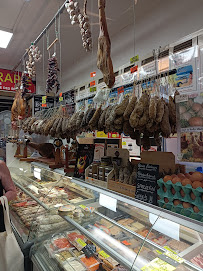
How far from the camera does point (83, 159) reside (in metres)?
2.79

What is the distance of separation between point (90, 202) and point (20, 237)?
1382 mm

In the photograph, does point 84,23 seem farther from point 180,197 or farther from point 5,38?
point 5,38

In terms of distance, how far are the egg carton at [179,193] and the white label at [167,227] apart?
17 centimetres

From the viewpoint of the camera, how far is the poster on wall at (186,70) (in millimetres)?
1606

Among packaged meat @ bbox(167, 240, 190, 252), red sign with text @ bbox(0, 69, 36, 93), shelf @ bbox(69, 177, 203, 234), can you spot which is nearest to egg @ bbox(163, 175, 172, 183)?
shelf @ bbox(69, 177, 203, 234)

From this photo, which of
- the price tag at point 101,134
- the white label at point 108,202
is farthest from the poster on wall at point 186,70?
the price tag at point 101,134

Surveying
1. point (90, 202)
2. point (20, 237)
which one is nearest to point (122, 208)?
point (90, 202)

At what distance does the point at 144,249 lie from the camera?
1662 mm

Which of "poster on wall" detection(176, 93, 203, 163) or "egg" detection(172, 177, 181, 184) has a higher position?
"poster on wall" detection(176, 93, 203, 163)

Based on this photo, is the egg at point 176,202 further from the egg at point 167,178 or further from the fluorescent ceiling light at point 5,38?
the fluorescent ceiling light at point 5,38

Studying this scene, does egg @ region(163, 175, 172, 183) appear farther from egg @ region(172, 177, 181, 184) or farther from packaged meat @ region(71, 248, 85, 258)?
packaged meat @ region(71, 248, 85, 258)

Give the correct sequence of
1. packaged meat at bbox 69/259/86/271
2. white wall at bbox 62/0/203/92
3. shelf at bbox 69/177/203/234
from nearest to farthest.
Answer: shelf at bbox 69/177/203/234 → packaged meat at bbox 69/259/86/271 → white wall at bbox 62/0/203/92

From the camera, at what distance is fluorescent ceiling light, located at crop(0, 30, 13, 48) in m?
4.83

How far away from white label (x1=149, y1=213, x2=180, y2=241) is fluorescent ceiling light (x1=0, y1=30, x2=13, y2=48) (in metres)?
5.27
